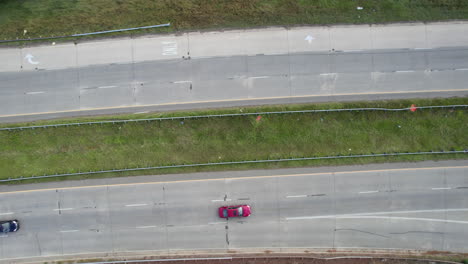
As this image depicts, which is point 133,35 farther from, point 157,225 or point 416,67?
point 416,67

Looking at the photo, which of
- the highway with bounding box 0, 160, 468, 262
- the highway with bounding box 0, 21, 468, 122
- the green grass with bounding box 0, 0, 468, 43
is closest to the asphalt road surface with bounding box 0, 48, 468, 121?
the highway with bounding box 0, 21, 468, 122

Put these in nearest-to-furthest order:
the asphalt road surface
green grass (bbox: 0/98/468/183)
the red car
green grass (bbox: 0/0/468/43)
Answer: the red car < green grass (bbox: 0/98/468/183) < the asphalt road surface < green grass (bbox: 0/0/468/43)

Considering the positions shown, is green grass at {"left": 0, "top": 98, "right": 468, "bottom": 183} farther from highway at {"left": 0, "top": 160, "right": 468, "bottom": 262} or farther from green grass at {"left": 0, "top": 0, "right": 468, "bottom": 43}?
green grass at {"left": 0, "top": 0, "right": 468, "bottom": 43}

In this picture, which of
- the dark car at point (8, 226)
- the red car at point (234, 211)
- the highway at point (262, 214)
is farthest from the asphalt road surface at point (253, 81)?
the dark car at point (8, 226)

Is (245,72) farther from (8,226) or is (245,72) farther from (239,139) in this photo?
(8,226)

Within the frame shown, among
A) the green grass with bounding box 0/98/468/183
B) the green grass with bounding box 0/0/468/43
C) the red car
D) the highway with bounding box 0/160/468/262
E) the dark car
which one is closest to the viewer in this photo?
the red car

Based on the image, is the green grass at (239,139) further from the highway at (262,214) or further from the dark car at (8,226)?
the dark car at (8,226)

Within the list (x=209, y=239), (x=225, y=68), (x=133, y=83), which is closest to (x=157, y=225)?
(x=209, y=239)

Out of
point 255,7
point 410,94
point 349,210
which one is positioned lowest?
point 349,210
